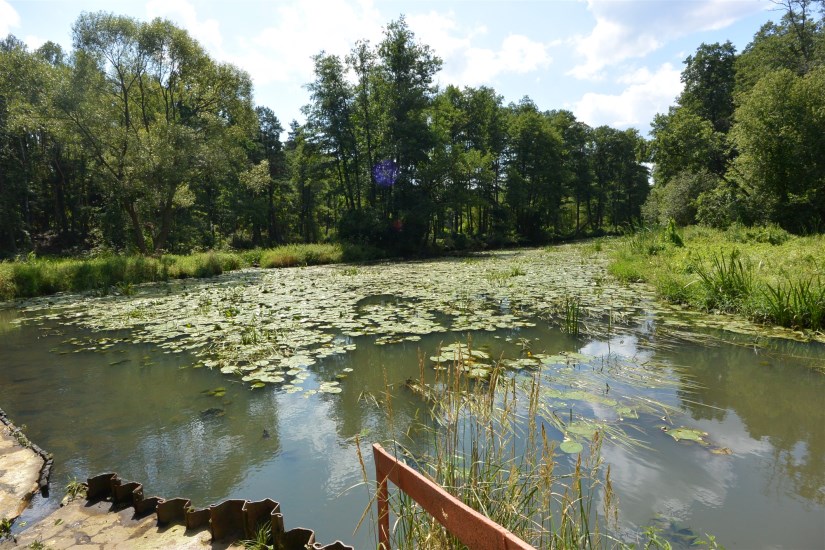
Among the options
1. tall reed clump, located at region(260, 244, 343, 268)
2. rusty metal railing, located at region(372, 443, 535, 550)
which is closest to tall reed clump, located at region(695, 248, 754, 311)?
rusty metal railing, located at region(372, 443, 535, 550)

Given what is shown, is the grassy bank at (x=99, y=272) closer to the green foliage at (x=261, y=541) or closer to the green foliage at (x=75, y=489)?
the green foliage at (x=75, y=489)

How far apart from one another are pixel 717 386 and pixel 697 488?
2.30 m

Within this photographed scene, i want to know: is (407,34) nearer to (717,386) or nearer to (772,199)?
(772,199)

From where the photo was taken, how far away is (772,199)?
19531mm

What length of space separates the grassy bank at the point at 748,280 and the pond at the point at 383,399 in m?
0.63

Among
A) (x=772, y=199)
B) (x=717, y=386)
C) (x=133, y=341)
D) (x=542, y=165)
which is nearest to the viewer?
(x=717, y=386)

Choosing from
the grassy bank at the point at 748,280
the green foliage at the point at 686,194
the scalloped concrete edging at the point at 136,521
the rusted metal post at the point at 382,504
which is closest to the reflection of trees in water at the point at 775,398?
the grassy bank at the point at 748,280

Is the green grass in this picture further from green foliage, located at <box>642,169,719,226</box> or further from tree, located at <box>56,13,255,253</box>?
green foliage, located at <box>642,169,719,226</box>

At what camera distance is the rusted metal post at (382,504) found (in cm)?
189

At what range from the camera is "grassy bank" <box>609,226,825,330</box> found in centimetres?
640

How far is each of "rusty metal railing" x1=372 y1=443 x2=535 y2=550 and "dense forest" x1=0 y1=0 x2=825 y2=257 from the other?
19516 mm

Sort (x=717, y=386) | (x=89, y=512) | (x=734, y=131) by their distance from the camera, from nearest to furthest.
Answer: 1. (x=89, y=512)
2. (x=717, y=386)
3. (x=734, y=131)

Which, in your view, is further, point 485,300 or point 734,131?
point 734,131

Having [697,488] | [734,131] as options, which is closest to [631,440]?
[697,488]
